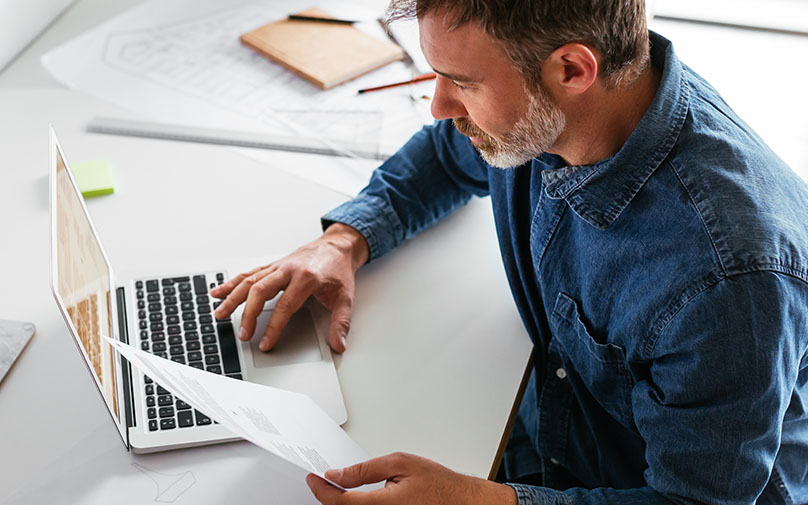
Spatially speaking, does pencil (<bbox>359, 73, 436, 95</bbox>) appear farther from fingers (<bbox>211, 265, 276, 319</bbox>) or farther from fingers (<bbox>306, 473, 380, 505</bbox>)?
fingers (<bbox>306, 473, 380, 505</bbox>)

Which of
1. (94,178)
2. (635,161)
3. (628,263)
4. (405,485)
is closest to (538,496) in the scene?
(405,485)

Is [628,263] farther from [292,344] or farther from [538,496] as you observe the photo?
[292,344]

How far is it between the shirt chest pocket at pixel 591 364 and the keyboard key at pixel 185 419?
1.49ft

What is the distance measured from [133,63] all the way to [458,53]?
86cm

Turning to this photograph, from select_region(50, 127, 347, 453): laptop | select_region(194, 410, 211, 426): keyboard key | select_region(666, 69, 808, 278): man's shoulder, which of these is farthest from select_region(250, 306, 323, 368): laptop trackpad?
select_region(666, 69, 808, 278): man's shoulder

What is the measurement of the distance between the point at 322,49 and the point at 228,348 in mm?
776

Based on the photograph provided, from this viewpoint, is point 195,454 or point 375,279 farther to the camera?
point 375,279

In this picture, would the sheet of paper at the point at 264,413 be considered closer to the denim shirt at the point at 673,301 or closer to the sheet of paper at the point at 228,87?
the denim shirt at the point at 673,301

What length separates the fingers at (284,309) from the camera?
0.99m

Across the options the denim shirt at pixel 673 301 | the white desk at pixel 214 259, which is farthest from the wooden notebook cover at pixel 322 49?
the denim shirt at pixel 673 301

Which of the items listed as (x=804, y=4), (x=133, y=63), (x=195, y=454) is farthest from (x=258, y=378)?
(x=804, y=4)

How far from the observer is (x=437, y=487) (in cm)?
82

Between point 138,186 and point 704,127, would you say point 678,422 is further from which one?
point 138,186

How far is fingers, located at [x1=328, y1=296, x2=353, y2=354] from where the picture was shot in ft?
3.26
